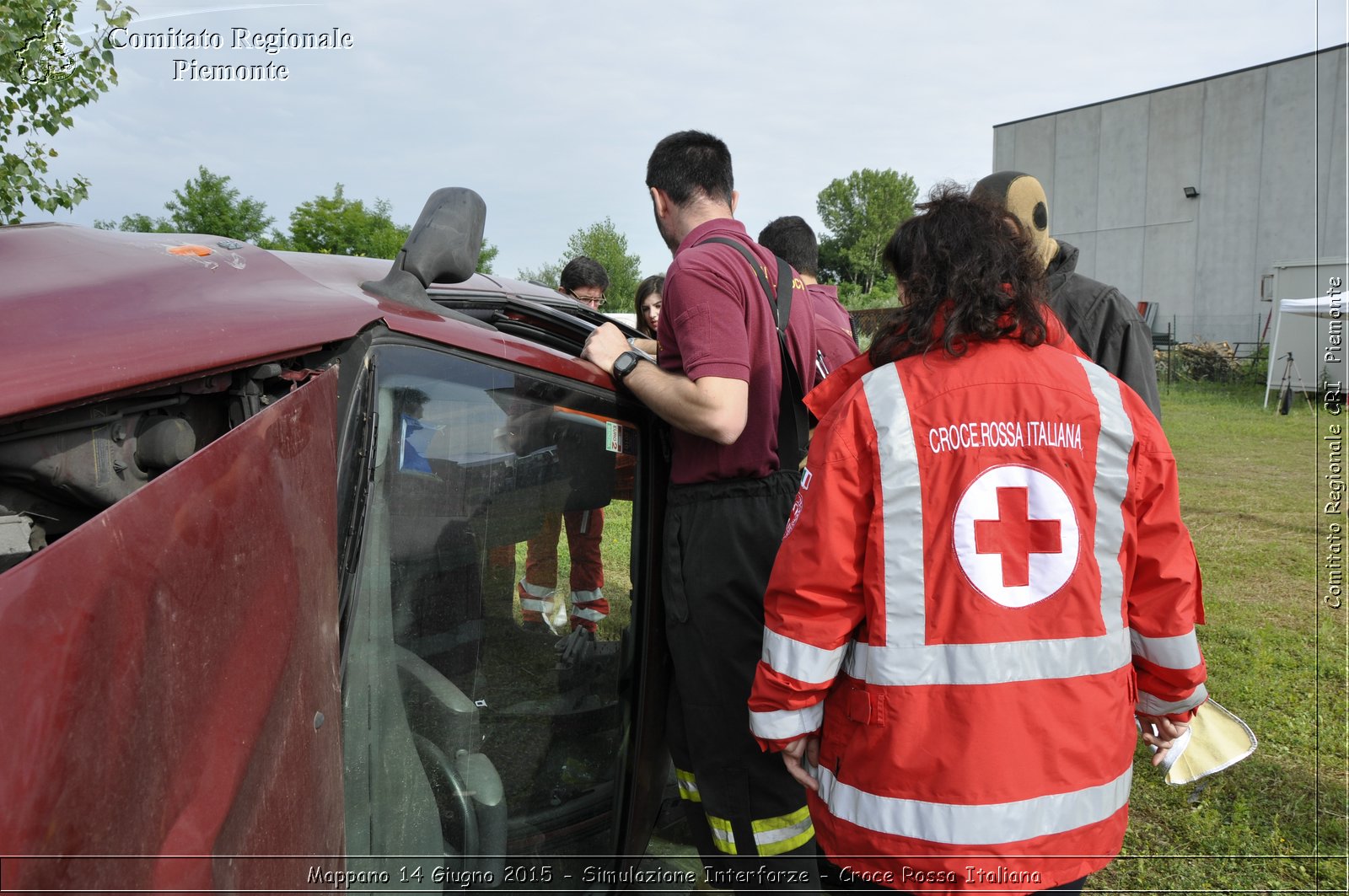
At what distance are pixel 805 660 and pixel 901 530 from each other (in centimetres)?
29

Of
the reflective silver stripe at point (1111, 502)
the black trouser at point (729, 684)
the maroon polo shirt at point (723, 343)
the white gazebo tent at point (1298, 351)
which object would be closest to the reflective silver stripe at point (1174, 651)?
the reflective silver stripe at point (1111, 502)

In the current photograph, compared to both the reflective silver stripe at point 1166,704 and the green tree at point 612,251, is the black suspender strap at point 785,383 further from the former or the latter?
the green tree at point 612,251

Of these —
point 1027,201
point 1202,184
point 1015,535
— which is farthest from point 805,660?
point 1202,184

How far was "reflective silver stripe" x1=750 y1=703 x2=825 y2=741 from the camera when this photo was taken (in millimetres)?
1604

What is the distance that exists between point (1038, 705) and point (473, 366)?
1145mm

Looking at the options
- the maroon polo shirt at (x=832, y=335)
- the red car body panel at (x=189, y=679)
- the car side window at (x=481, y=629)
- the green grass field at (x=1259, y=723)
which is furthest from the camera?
the maroon polo shirt at (x=832, y=335)

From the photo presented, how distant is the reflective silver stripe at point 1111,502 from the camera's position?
1.54 meters

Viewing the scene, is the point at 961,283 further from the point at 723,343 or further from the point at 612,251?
the point at 612,251

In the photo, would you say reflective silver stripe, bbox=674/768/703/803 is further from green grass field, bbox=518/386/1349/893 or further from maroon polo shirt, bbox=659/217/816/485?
maroon polo shirt, bbox=659/217/816/485

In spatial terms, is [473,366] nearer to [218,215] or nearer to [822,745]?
[822,745]

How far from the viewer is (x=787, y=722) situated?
1.60m

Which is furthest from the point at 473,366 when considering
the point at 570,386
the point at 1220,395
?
the point at 1220,395

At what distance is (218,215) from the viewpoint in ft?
73.5

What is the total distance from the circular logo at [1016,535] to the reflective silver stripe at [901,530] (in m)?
0.07
